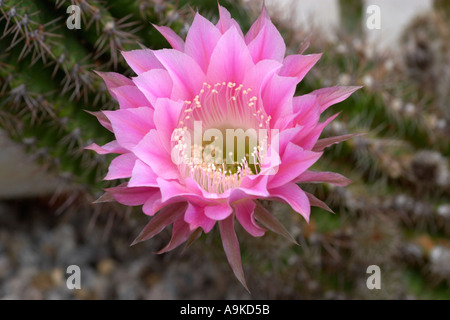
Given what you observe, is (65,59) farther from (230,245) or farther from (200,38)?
(230,245)

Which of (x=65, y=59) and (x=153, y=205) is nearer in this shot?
(x=153, y=205)

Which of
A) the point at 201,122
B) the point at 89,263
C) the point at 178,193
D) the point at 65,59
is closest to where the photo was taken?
the point at 178,193

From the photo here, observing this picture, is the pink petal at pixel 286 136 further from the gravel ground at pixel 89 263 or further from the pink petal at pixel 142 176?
the gravel ground at pixel 89 263

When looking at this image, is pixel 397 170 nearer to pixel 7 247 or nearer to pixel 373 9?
pixel 373 9

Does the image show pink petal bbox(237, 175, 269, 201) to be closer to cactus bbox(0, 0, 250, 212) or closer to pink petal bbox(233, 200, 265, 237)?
pink petal bbox(233, 200, 265, 237)

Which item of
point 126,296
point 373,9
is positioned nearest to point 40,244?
point 126,296

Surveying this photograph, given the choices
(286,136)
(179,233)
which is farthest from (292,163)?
(179,233)

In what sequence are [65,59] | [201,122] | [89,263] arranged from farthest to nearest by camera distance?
[89,263]
[65,59]
[201,122]
